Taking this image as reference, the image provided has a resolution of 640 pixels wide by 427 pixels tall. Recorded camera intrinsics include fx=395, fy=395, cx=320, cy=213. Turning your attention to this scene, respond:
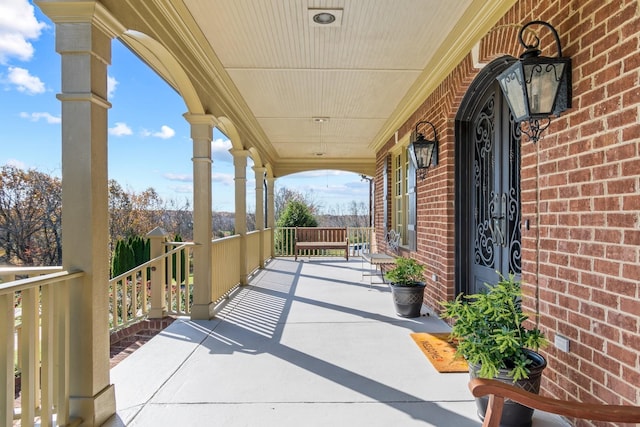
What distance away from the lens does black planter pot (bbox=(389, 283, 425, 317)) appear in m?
4.30

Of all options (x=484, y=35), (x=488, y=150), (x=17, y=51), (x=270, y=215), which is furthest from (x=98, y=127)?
(x=17, y=51)

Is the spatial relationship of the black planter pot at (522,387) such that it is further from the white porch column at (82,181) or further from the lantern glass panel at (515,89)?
the white porch column at (82,181)

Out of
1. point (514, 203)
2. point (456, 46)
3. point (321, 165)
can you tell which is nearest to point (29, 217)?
point (321, 165)

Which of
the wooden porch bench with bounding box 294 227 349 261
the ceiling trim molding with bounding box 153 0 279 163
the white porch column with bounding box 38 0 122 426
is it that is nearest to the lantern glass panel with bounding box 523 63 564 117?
the white porch column with bounding box 38 0 122 426

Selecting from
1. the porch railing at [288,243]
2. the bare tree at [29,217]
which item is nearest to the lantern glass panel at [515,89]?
the porch railing at [288,243]

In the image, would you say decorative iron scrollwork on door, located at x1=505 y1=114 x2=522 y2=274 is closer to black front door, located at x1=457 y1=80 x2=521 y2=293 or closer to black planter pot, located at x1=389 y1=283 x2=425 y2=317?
black front door, located at x1=457 y1=80 x2=521 y2=293

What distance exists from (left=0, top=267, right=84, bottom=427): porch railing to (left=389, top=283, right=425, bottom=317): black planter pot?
10.4 feet

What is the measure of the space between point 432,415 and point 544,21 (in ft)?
7.70

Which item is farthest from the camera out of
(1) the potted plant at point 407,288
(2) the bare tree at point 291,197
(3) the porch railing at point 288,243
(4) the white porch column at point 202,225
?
(2) the bare tree at point 291,197

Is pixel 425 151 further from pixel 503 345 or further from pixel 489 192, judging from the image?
pixel 503 345

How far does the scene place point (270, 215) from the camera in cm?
1013

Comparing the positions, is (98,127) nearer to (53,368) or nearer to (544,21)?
(53,368)

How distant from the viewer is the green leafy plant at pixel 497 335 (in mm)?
1987

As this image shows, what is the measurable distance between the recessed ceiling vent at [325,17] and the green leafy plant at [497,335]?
2.25m
